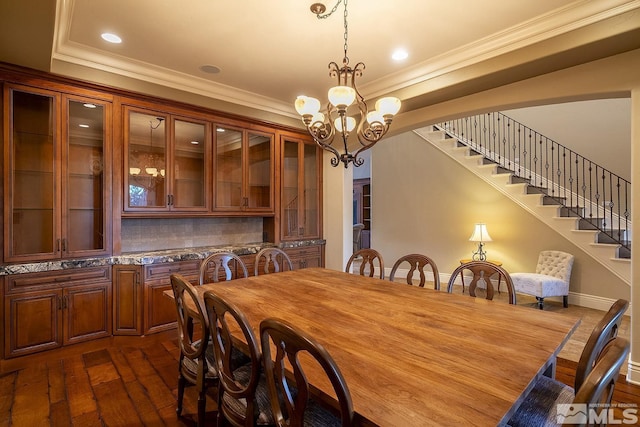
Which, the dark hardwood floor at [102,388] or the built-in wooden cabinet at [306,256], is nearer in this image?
the dark hardwood floor at [102,388]

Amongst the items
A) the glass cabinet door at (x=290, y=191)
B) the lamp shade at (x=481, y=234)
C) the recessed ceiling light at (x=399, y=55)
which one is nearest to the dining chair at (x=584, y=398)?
the recessed ceiling light at (x=399, y=55)

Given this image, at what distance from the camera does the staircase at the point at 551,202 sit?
4.43 meters

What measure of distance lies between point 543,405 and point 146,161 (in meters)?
3.75

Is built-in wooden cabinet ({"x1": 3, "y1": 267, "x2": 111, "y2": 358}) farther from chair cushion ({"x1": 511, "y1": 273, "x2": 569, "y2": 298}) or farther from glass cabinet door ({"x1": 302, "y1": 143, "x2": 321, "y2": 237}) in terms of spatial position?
chair cushion ({"x1": 511, "y1": 273, "x2": 569, "y2": 298})

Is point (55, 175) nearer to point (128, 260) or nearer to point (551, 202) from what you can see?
point (128, 260)

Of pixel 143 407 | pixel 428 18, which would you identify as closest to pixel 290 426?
pixel 143 407

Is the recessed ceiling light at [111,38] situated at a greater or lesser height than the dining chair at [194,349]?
greater

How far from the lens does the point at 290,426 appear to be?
1087mm

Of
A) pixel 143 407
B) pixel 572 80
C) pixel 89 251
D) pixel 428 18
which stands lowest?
pixel 143 407

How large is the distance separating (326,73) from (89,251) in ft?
9.74

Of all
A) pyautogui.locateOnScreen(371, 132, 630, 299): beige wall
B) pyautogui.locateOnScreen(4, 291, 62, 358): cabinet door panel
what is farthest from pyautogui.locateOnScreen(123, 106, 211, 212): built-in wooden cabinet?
pyautogui.locateOnScreen(371, 132, 630, 299): beige wall

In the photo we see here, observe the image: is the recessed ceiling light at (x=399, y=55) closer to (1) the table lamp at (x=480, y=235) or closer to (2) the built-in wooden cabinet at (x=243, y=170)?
(2) the built-in wooden cabinet at (x=243, y=170)

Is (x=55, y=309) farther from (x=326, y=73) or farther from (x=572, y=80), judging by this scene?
(x=572, y=80)

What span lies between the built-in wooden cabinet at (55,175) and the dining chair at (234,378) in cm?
232
